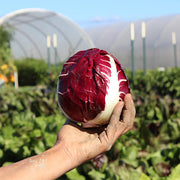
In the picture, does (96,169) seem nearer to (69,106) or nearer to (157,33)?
(69,106)

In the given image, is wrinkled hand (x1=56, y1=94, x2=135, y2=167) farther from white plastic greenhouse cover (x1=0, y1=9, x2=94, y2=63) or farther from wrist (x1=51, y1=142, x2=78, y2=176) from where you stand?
white plastic greenhouse cover (x1=0, y1=9, x2=94, y2=63)

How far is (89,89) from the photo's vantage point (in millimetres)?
1629

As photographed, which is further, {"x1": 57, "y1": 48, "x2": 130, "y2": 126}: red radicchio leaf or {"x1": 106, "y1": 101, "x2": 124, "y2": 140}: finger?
{"x1": 57, "y1": 48, "x2": 130, "y2": 126}: red radicchio leaf

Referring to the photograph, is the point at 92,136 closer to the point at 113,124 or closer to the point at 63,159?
the point at 113,124

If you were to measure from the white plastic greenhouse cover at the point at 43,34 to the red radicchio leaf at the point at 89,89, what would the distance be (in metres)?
18.0

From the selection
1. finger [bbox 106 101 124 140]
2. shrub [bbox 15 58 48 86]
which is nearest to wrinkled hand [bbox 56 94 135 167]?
finger [bbox 106 101 124 140]

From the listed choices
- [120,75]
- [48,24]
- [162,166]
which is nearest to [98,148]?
[120,75]

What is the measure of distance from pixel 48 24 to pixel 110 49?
17.2 ft

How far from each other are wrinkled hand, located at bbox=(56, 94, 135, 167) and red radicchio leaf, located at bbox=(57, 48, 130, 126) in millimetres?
94

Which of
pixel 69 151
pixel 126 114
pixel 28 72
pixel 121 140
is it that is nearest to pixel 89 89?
pixel 126 114

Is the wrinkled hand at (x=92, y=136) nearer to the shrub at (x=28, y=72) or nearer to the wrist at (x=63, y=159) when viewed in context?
the wrist at (x=63, y=159)

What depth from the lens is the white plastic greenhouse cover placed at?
2086cm

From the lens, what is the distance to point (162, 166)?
2318 millimetres

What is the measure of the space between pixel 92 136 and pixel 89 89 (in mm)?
288
